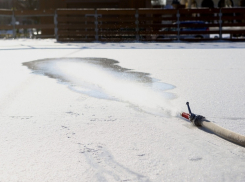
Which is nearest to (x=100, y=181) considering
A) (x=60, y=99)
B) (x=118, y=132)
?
(x=118, y=132)

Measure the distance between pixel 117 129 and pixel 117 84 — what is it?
2272 mm

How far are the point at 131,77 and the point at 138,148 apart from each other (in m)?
3.46

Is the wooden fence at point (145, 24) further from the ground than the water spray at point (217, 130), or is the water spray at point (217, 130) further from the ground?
the wooden fence at point (145, 24)

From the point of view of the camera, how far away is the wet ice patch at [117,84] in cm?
403

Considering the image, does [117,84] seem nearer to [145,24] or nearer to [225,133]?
[225,133]

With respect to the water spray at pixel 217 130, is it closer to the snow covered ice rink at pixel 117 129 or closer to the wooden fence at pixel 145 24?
the snow covered ice rink at pixel 117 129

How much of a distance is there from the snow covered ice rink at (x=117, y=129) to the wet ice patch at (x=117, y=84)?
0.01m

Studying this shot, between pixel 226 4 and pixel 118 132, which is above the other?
pixel 226 4

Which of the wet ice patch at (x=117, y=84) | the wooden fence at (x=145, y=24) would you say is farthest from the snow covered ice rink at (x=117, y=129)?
the wooden fence at (x=145, y=24)

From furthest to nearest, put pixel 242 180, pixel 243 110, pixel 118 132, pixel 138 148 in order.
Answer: pixel 243 110 < pixel 118 132 < pixel 138 148 < pixel 242 180

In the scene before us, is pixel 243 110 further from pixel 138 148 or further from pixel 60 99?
pixel 60 99

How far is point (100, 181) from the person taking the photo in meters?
1.98

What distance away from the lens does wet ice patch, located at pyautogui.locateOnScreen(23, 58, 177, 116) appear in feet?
13.2

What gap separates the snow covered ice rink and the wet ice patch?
13mm
